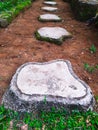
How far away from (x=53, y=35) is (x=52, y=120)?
2.14 meters

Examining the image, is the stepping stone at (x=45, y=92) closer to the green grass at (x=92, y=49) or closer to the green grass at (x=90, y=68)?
the green grass at (x=90, y=68)

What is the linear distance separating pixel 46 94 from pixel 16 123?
17.0 inches

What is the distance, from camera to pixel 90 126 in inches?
97.8

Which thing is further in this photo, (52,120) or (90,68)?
(90,68)

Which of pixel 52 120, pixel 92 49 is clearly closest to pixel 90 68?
pixel 92 49

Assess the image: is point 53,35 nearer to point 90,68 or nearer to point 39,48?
point 39,48

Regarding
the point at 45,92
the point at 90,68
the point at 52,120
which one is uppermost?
the point at 45,92

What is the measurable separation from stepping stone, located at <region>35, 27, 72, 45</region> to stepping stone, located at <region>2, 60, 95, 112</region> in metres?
1.27

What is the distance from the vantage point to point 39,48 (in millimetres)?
4055

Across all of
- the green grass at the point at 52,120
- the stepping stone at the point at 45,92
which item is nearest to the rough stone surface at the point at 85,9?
the stepping stone at the point at 45,92

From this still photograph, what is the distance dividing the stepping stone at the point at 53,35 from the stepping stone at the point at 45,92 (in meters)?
1.27

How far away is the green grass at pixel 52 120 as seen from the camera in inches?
96.3

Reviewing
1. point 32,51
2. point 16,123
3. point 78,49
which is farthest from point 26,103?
point 78,49

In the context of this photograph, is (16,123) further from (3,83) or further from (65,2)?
(65,2)
